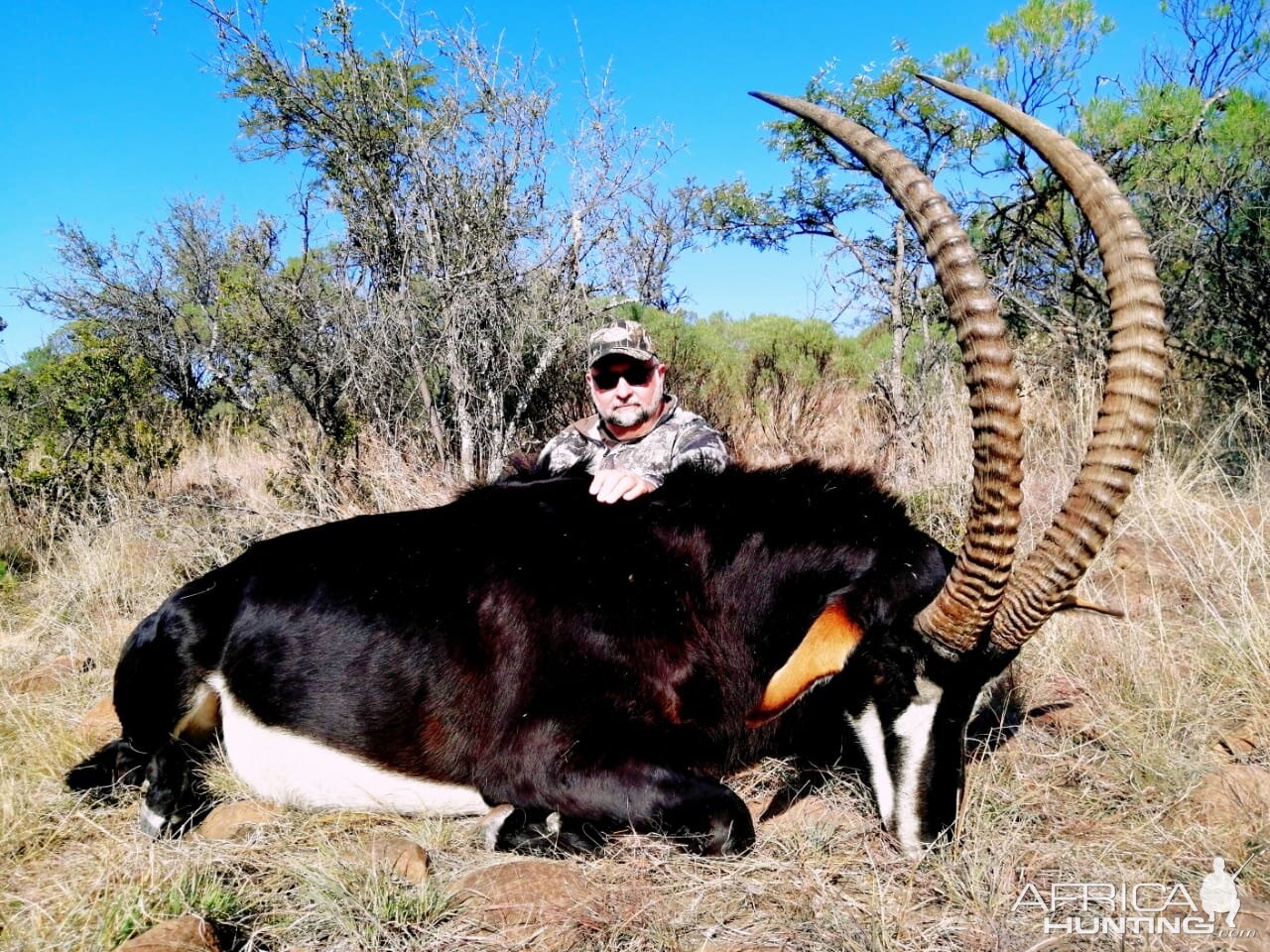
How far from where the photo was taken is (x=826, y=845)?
282cm

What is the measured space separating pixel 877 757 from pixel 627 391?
9.84ft

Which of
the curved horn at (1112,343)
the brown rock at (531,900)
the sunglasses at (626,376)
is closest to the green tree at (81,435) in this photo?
the sunglasses at (626,376)

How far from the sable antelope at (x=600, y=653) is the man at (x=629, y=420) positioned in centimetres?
151

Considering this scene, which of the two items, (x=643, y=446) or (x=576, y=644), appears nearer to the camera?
(x=576, y=644)

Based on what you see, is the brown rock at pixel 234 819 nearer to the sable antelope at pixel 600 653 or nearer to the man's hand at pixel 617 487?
the sable antelope at pixel 600 653

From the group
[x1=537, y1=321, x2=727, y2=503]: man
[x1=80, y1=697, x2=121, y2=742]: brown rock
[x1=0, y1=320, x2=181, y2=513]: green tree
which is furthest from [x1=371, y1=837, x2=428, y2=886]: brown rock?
[x1=0, y1=320, x2=181, y2=513]: green tree

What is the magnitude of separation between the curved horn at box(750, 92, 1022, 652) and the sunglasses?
2788 millimetres

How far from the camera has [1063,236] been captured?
26.4 ft

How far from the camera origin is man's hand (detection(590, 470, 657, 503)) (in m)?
3.29

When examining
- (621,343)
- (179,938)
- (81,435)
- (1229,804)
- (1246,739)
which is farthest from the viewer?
(81,435)

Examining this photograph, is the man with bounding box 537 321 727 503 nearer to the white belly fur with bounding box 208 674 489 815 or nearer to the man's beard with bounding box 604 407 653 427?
the man's beard with bounding box 604 407 653 427

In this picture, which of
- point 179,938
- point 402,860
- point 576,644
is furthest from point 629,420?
point 179,938

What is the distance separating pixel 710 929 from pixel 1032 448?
607cm

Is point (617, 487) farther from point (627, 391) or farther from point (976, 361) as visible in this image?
point (627, 391)
